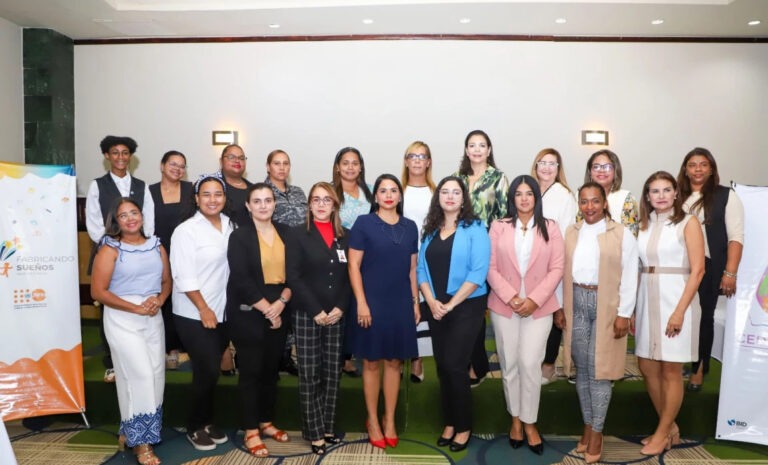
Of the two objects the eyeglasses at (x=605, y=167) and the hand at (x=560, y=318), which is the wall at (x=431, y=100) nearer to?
Result: the eyeglasses at (x=605, y=167)

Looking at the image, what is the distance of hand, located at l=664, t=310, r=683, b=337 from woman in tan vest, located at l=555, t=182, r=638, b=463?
0.23 m

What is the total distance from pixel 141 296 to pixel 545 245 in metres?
2.30

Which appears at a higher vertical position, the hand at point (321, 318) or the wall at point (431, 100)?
the wall at point (431, 100)

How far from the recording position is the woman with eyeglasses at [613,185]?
3.46 meters

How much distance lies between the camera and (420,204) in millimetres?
3566

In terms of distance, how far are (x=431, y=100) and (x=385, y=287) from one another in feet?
13.6

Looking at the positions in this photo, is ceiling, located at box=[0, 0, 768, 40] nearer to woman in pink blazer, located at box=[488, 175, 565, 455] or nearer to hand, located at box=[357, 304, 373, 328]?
woman in pink blazer, located at box=[488, 175, 565, 455]

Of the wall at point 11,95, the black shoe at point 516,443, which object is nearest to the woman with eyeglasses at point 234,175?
the black shoe at point 516,443

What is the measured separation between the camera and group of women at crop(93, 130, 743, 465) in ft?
9.93

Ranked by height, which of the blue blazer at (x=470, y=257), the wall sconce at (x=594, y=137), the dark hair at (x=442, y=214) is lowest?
the blue blazer at (x=470, y=257)

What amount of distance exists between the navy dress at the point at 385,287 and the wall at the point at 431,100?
12.6 ft

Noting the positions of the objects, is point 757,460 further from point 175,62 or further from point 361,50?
point 175,62

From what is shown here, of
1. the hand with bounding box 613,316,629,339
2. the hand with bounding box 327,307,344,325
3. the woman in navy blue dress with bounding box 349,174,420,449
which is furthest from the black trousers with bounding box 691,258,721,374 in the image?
the hand with bounding box 327,307,344,325

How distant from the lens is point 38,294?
132 inches
